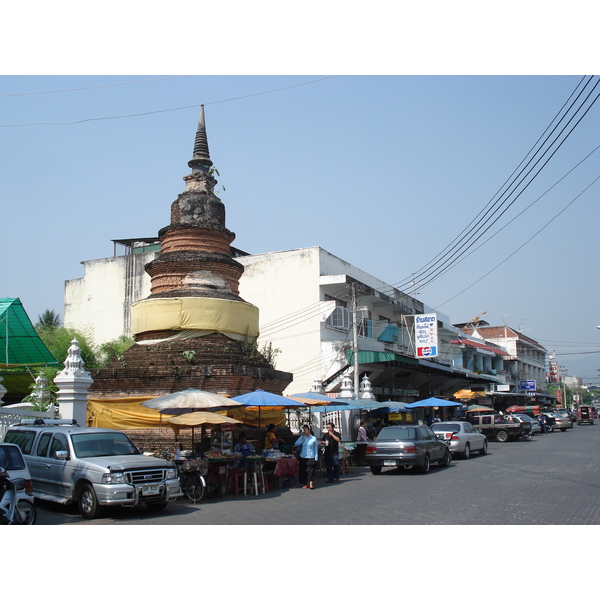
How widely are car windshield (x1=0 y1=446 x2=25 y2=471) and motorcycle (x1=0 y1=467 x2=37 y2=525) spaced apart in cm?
27

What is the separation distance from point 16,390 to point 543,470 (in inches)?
776

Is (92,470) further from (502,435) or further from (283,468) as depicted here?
(502,435)

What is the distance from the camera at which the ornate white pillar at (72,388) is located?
1402 cm

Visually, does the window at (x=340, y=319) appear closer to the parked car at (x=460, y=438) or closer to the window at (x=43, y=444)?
the parked car at (x=460, y=438)

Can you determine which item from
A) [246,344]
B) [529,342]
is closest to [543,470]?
[246,344]

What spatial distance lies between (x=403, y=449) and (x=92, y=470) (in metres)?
8.68

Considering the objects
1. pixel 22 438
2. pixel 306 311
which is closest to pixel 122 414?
pixel 22 438

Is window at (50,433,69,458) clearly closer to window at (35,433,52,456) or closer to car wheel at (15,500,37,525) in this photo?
window at (35,433,52,456)

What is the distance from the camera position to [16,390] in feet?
83.3

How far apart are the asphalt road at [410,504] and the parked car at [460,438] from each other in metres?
4.66

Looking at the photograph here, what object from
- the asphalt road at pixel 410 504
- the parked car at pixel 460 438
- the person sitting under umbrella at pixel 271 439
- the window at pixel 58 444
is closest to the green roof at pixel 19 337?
the person sitting under umbrella at pixel 271 439

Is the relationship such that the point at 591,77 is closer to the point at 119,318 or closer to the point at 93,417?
the point at 93,417

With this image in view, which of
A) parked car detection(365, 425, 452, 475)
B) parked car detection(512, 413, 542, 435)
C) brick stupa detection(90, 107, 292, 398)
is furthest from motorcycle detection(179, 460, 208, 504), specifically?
parked car detection(512, 413, 542, 435)

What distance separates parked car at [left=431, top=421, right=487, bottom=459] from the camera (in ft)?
69.1
